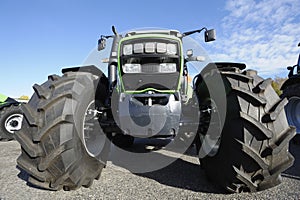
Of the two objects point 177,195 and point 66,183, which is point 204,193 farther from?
point 66,183

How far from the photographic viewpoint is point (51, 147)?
2.12 metres

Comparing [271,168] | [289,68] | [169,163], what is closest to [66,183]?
[169,163]

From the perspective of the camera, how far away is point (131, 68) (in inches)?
107

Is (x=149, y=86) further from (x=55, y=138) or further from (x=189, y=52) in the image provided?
(x=55, y=138)

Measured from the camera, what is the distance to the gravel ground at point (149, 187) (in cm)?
228

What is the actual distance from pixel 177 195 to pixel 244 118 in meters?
1.00

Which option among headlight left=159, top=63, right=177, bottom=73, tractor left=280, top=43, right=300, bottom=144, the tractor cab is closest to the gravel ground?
the tractor cab

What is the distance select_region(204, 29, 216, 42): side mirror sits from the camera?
3.41 meters

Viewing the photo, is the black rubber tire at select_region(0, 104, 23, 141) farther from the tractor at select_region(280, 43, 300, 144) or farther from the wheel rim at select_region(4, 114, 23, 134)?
the tractor at select_region(280, 43, 300, 144)

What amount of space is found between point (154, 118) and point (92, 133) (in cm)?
95

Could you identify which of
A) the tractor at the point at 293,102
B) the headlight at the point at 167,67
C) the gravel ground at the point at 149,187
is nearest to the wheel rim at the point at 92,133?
the gravel ground at the point at 149,187

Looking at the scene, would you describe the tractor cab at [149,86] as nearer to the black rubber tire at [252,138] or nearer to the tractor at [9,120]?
the black rubber tire at [252,138]

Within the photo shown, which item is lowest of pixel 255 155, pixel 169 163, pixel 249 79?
pixel 169 163

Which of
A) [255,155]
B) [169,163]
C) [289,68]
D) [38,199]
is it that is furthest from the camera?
[289,68]
